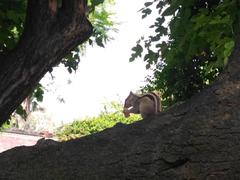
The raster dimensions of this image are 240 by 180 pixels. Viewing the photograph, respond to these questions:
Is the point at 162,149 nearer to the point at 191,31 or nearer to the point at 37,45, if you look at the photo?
the point at 37,45

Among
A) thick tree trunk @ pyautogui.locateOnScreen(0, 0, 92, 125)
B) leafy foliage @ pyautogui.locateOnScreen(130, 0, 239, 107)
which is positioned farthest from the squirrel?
thick tree trunk @ pyautogui.locateOnScreen(0, 0, 92, 125)

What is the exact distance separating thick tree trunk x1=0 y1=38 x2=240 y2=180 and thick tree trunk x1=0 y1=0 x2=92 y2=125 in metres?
1.35

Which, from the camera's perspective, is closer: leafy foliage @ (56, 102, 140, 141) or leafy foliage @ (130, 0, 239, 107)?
leafy foliage @ (130, 0, 239, 107)

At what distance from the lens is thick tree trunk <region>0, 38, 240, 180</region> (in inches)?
66.9

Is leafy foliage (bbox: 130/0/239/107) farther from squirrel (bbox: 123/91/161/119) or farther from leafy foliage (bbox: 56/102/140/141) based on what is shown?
leafy foliage (bbox: 56/102/140/141)

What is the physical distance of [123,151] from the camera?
1.90 metres

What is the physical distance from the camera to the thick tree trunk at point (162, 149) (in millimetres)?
1699

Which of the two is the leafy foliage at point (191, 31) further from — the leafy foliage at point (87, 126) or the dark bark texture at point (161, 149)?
the leafy foliage at point (87, 126)

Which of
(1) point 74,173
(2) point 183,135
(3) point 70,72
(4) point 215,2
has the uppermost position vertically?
(4) point 215,2

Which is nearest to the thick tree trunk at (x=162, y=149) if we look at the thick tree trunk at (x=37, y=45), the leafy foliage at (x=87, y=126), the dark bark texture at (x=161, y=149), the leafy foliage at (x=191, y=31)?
the dark bark texture at (x=161, y=149)

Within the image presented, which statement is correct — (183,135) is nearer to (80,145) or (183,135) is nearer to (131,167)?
(131,167)

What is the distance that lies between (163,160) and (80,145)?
1.24ft

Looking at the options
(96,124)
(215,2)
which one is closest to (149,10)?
(215,2)

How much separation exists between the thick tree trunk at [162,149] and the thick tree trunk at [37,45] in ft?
4.42
